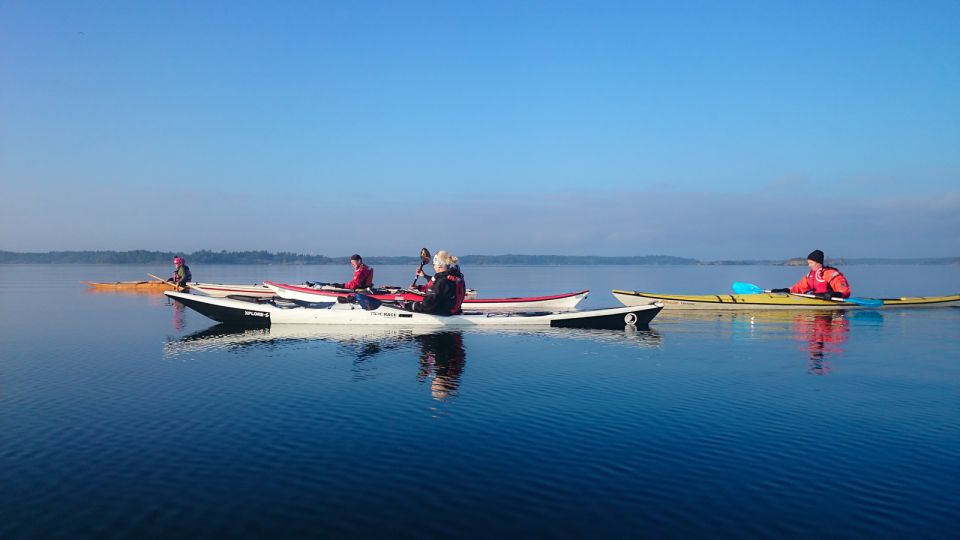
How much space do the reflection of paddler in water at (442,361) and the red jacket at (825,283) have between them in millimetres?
18100

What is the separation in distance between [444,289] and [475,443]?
11463mm

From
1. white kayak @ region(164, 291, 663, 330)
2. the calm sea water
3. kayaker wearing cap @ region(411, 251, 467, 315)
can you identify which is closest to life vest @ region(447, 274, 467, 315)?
kayaker wearing cap @ region(411, 251, 467, 315)

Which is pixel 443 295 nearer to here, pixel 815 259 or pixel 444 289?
pixel 444 289

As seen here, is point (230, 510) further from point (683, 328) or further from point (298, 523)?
point (683, 328)

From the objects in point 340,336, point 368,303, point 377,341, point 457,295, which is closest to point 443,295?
point 457,295

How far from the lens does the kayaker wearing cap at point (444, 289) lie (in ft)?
63.8

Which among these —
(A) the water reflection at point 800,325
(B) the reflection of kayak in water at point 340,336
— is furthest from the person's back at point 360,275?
(A) the water reflection at point 800,325

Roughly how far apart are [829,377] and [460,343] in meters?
9.81

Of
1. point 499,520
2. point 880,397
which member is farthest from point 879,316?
point 499,520

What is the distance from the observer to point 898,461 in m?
8.02

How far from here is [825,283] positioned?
28594 millimetres

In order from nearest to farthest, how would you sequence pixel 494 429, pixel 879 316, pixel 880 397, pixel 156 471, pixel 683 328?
pixel 156 471 < pixel 494 429 < pixel 880 397 < pixel 683 328 < pixel 879 316

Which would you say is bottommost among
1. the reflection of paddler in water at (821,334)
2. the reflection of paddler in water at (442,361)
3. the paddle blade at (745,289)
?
the reflection of paddler in water at (442,361)

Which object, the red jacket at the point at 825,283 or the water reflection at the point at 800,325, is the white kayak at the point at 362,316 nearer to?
the water reflection at the point at 800,325
